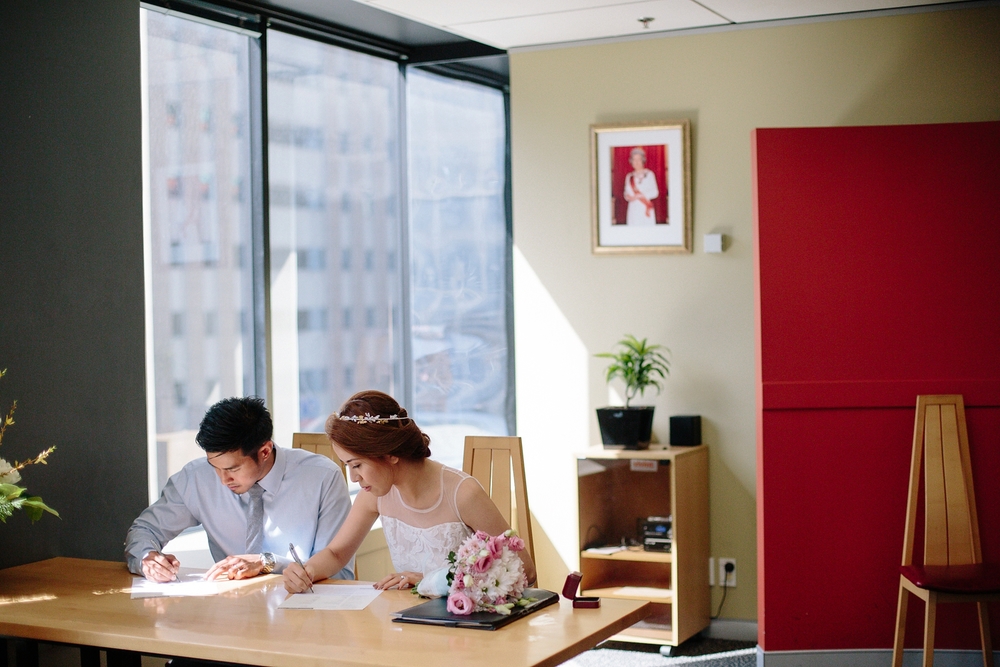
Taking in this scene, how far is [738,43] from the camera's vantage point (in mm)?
4926

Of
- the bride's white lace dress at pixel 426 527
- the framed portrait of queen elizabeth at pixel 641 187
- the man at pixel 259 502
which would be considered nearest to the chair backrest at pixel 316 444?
the man at pixel 259 502

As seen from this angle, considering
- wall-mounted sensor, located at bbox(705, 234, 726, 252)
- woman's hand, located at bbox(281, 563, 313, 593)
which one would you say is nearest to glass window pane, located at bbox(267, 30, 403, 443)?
wall-mounted sensor, located at bbox(705, 234, 726, 252)

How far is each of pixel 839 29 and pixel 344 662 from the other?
12.2ft

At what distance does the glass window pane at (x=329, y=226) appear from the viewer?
4781 millimetres

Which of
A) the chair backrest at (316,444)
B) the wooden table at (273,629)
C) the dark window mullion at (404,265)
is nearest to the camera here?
the wooden table at (273,629)

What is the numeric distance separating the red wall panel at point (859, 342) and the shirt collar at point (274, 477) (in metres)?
1.96

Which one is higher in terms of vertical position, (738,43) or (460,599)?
(738,43)

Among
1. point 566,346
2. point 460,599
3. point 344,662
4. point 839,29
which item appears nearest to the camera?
point 344,662

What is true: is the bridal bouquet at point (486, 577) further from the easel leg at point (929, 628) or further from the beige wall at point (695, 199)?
the beige wall at point (695, 199)

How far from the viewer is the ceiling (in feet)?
14.6

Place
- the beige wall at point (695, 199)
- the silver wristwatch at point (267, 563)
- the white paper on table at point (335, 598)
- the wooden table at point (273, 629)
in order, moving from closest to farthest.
→ 1. the wooden table at point (273, 629)
2. the white paper on table at point (335, 598)
3. the silver wristwatch at point (267, 563)
4. the beige wall at point (695, 199)

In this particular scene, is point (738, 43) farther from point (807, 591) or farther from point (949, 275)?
point (807, 591)

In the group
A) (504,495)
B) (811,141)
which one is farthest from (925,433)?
(504,495)

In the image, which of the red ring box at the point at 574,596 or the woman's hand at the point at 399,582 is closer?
the red ring box at the point at 574,596
